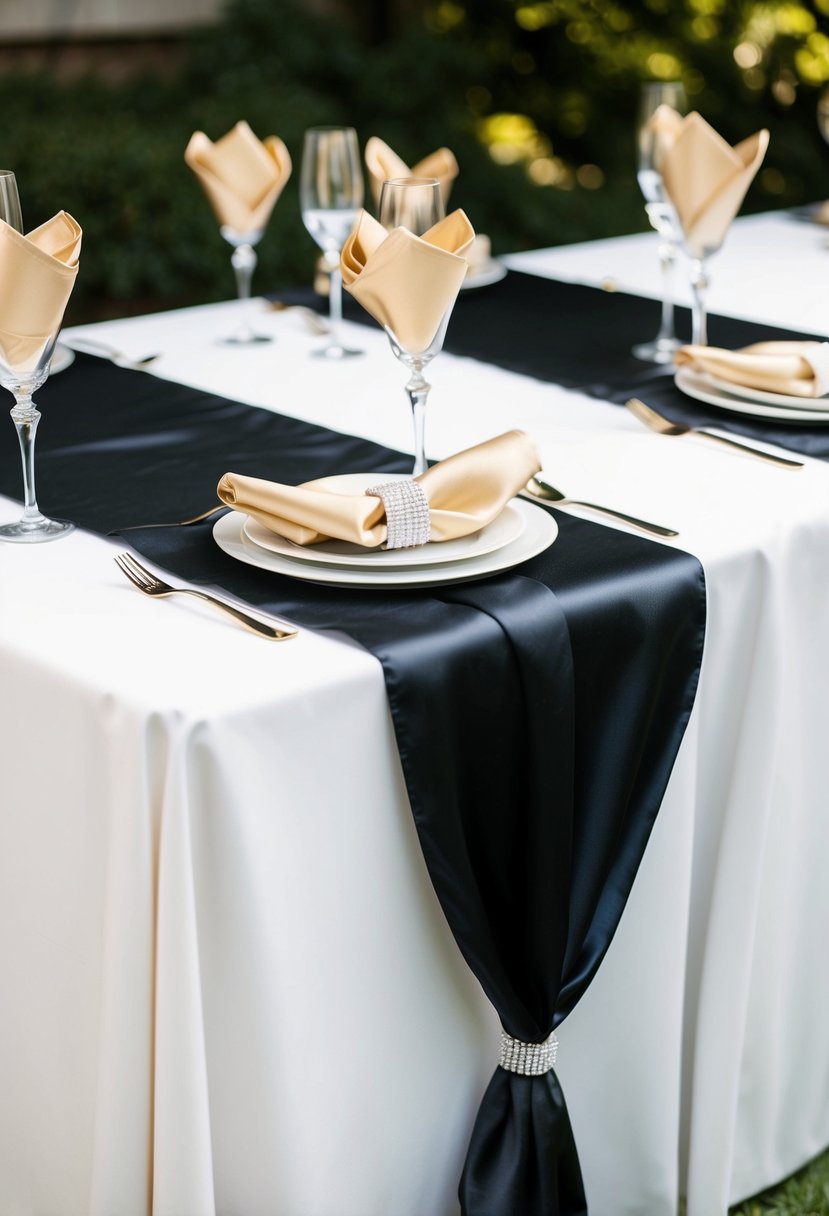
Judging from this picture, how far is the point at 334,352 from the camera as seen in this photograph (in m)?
1.98

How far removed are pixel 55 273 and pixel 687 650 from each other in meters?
0.62

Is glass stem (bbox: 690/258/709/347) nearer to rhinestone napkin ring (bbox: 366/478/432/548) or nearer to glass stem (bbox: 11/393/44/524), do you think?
rhinestone napkin ring (bbox: 366/478/432/548)

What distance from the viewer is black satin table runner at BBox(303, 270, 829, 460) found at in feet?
5.46

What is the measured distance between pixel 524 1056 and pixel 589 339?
1106mm

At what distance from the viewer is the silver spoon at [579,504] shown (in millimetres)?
1302

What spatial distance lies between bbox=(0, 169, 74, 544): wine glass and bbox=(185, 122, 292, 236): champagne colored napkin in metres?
0.70

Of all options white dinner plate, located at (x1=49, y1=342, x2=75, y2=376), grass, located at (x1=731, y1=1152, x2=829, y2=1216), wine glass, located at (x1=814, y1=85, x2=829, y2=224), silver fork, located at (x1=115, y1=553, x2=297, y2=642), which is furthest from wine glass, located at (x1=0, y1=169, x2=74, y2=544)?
wine glass, located at (x1=814, y1=85, x2=829, y2=224)

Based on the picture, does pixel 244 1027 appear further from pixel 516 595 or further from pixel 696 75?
pixel 696 75

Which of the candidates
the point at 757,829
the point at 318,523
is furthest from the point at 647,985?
the point at 318,523

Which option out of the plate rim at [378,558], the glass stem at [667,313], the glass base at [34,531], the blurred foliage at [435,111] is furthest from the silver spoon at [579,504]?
the blurred foliage at [435,111]

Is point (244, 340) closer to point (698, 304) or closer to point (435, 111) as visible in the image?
point (698, 304)

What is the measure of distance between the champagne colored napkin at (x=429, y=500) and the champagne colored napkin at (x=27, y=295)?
0.20 metres

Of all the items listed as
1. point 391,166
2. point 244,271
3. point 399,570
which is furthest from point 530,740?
point 391,166

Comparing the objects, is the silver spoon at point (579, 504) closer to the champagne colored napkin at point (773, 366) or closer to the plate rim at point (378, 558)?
the plate rim at point (378, 558)
